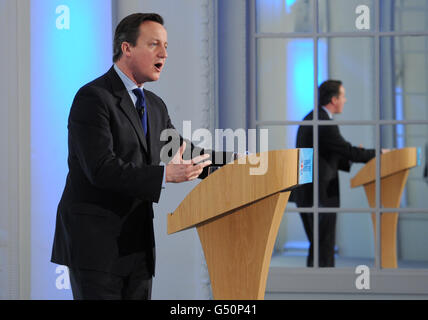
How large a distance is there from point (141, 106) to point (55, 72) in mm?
1121

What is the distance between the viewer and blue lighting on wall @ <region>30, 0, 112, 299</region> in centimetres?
304

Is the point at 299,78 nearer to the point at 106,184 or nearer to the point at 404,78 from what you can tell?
the point at 404,78

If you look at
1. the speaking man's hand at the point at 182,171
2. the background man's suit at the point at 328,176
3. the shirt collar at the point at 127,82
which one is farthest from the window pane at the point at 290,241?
the speaking man's hand at the point at 182,171

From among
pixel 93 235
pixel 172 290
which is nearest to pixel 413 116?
pixel 172 290

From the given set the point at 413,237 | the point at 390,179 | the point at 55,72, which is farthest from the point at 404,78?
the point at 55,72

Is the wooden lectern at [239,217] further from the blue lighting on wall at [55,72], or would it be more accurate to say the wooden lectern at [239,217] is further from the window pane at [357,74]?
the window pane at [357,74]

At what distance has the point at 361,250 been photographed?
6316mm

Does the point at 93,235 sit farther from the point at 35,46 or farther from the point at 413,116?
the point at 413,116

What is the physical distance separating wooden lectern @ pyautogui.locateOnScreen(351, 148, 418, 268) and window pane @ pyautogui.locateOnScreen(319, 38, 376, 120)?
8.60 feet

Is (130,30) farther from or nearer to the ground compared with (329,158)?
farther from the ground

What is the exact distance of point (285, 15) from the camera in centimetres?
679

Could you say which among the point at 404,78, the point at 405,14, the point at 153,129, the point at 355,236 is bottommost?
the point at 355,236

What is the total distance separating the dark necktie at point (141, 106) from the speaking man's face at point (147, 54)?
0.04 metres

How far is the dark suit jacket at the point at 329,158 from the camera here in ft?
13.1
